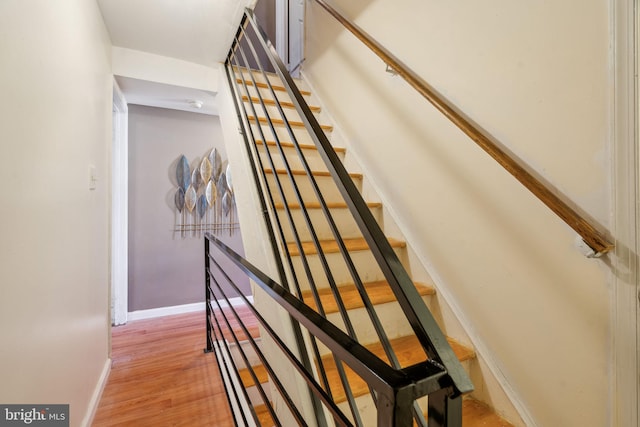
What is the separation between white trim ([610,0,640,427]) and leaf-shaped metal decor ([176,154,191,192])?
11.2 feet

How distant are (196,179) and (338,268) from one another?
8.14 feet

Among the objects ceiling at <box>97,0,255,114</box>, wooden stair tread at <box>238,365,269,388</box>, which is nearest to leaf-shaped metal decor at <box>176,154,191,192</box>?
ceiling at <box>97,0,255,114</box>

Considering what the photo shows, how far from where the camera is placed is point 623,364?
849 millimetres

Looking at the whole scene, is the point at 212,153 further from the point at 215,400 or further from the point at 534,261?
the point at 534,261

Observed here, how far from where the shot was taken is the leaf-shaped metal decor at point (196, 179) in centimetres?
333

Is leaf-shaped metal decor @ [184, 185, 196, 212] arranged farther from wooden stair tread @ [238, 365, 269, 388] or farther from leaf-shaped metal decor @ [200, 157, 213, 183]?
wooden stair tread @ [238, 365, 269, 388]

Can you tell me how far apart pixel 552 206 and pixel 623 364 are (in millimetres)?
505

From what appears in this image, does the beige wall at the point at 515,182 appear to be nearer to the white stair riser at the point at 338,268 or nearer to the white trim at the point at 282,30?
the white stair riser at the point at 338,268

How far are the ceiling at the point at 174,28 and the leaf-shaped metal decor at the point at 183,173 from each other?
2.77 ft

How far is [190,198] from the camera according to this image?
3.31 m

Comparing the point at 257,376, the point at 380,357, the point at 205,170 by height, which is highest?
the point at 205,170

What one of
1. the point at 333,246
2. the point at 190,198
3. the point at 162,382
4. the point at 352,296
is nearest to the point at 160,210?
the point at 190,198

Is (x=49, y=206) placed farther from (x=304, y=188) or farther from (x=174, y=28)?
(x=174, y=28)

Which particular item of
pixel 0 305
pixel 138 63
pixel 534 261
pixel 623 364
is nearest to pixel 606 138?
pixel 534 261
